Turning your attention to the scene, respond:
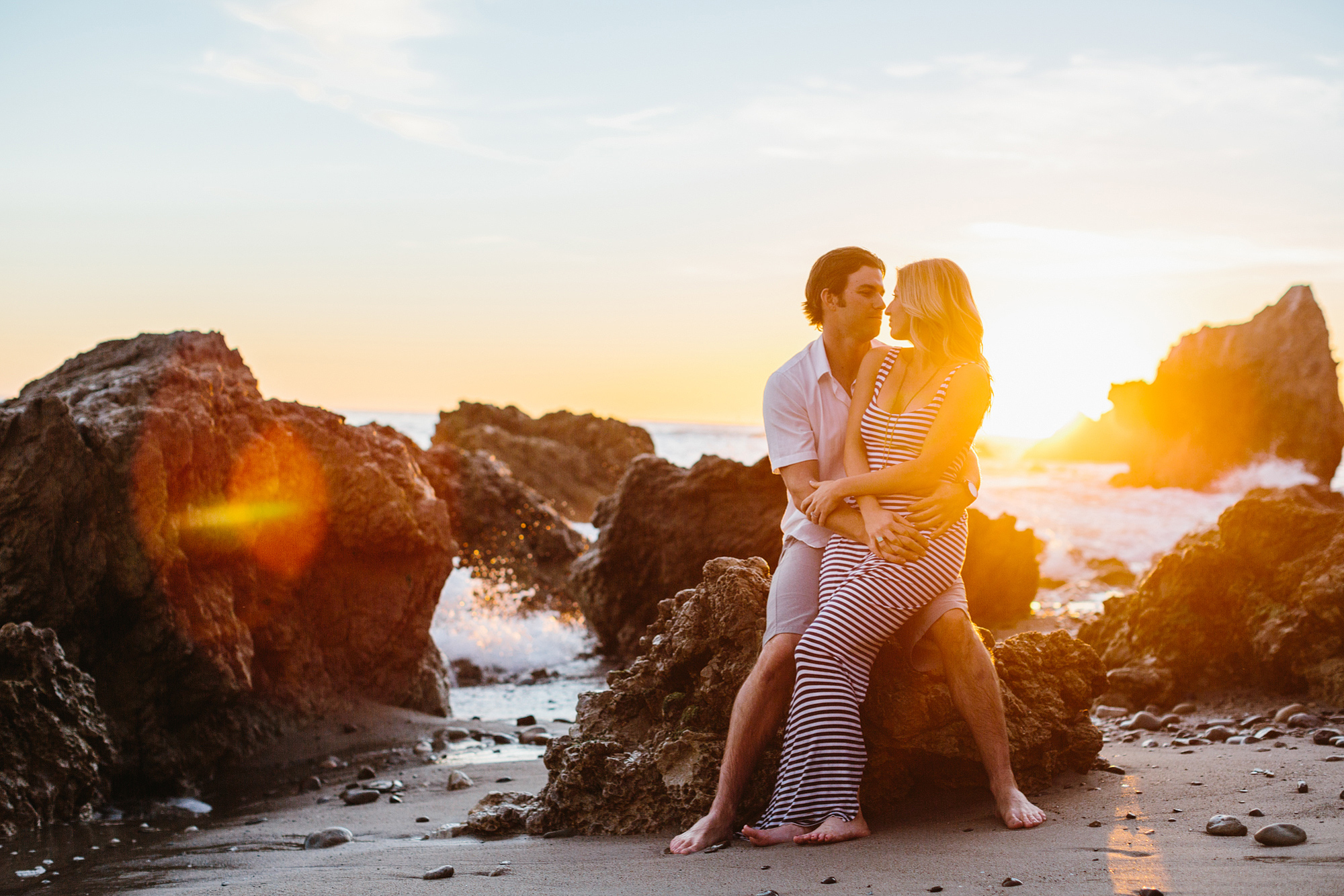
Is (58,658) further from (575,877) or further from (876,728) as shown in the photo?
(876,728)

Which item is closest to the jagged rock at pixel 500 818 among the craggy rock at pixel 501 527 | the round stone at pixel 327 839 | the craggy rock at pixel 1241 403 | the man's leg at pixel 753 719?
the round stone at pixel 327 839

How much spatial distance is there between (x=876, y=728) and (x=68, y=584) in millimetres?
4971

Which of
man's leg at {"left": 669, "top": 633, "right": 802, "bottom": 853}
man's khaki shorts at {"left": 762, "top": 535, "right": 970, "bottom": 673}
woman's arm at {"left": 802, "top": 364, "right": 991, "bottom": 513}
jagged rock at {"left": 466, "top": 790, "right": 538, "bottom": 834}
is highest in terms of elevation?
woman's arm at {"left": 802, "top": 364, "right": 991, "bottom": 513}

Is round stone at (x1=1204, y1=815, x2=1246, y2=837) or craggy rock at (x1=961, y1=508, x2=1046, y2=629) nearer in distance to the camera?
round stone at (x1=1204, y1=815, x2=1246, y2=837)

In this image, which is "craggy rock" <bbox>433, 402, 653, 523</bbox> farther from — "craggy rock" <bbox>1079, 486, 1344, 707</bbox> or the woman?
the woman

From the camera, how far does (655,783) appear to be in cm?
492

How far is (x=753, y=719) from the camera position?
14.8 ft

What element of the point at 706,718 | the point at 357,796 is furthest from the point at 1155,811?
the point at 357,796

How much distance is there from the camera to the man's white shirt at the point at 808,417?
196 inches

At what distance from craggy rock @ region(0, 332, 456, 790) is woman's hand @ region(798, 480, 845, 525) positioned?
4444mm

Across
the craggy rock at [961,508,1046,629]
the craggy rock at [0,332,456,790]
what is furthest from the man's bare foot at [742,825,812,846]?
the craggy rock at [961,508,1046,629]

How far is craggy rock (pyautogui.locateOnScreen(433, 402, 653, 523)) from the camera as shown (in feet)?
76.4

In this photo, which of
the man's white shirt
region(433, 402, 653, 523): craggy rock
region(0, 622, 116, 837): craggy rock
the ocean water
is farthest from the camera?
region(433, 402, 653, 523): craggy rock

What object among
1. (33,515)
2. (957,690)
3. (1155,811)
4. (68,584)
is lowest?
(1155,811)
